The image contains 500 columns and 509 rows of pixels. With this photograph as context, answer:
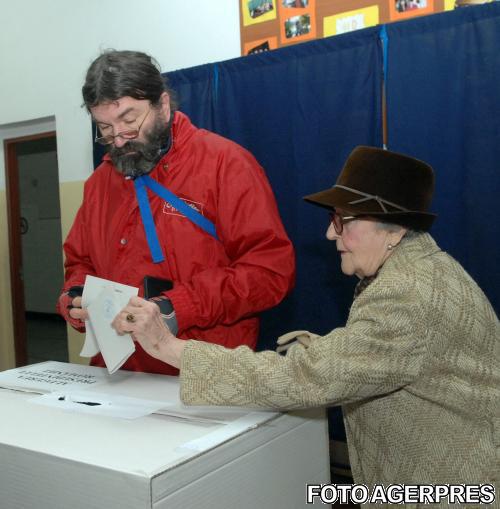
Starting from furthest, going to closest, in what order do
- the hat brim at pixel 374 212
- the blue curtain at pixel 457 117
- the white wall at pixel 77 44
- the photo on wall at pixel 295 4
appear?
the white wall at pixel 77 44 < the photo on wall at pixel 295 4 < the blue curtain at pixel 457 117 < the hat brim at pixel 374 212

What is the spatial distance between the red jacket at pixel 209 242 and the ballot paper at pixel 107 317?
19 cm

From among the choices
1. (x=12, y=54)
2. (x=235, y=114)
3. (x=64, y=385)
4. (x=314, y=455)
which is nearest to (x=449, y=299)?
(x=314, y=455)

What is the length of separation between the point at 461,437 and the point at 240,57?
7.33ft

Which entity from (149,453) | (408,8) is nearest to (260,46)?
(408,8)

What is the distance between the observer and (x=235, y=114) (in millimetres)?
2873

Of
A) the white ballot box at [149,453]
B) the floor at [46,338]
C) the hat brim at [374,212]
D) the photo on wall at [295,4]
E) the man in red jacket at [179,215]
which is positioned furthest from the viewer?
the floor at [46,338]

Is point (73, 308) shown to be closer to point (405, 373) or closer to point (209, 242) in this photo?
point (209, 242)

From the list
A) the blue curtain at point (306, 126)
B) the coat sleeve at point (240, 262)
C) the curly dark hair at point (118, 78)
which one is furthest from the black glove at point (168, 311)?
the blue curtain at point (306, 126)

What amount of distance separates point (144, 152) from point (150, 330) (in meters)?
0.62

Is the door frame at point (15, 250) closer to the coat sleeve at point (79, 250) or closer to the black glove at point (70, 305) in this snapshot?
the coat sleeve at point (79, 250)

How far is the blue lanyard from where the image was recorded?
1.54 metres

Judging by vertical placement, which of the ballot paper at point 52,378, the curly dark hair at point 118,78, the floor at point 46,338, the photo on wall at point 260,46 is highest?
the photo on wall at point 260,46

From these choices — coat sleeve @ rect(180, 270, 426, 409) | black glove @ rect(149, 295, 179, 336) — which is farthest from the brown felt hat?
black glove @ rect(149, 295, 179, 336)

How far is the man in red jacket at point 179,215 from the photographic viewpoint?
151 centimetres
